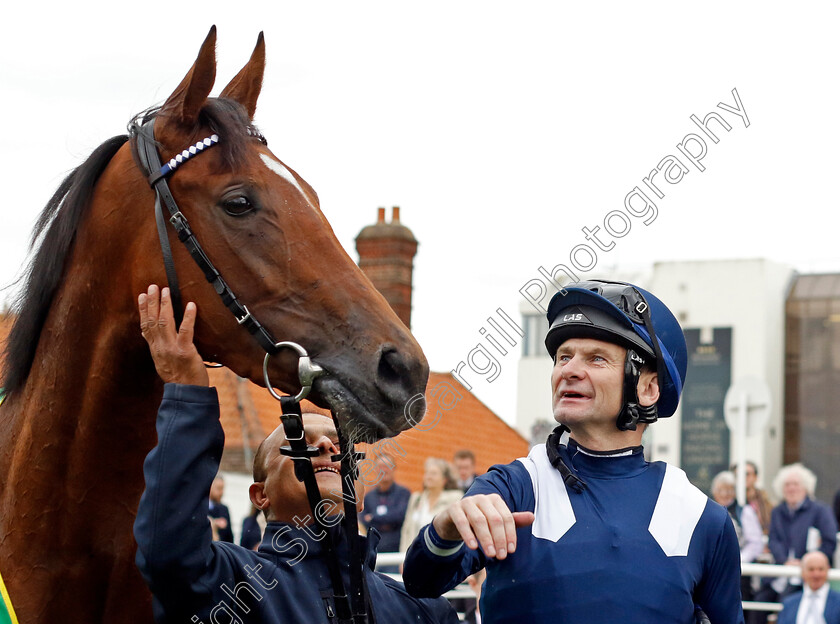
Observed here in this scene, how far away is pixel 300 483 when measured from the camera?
3.05 metres

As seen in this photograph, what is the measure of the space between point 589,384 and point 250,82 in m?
1.36

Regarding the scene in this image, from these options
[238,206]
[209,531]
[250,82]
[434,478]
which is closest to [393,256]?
[434,478]

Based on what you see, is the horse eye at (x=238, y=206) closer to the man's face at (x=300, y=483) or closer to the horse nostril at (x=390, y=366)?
the horse nostril at (x=390, y=366)

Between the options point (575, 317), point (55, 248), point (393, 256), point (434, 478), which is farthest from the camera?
point (393, 256)

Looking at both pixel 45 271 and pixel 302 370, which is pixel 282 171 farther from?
pixel 45 271

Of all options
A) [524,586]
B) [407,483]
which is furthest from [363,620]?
[407,483]

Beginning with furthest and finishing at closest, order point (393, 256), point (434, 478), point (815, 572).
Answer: point (393, 256) → point (434, 478) → point (815, 572)

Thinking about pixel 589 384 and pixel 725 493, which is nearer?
pixel 589 384

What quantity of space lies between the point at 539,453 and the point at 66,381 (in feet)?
4.19

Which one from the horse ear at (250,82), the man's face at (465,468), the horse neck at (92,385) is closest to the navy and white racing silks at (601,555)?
the horse neck at (92,385)

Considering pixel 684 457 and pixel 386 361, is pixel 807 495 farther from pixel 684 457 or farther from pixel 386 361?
pixel 684 457

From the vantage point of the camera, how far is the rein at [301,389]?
107 inches

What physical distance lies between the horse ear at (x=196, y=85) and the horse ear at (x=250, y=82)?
255 mm

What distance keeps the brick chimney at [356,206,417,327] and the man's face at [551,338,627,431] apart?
13.7 metres
